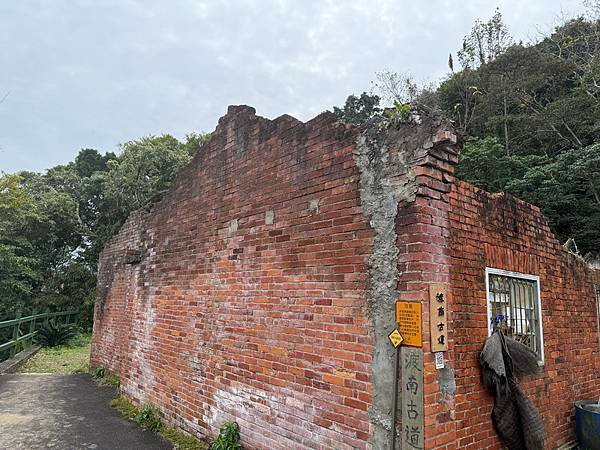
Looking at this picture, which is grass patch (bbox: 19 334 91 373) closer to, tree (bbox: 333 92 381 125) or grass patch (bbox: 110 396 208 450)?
grass patch (bbox: 110 396 208 450)

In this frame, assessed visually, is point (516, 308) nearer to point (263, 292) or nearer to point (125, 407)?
point (263, 292)

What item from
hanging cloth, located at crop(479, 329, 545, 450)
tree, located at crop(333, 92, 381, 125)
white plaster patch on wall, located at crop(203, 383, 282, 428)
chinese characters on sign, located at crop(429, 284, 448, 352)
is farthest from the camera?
tree, located at crop(333, 92, 381, 125)

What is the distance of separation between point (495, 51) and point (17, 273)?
21.9 metres

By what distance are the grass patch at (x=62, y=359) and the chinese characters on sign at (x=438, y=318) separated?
31.2 ft

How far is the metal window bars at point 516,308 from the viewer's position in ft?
12.2

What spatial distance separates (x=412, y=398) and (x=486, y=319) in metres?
1.09

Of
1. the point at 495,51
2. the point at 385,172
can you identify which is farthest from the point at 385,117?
the point at 495,51

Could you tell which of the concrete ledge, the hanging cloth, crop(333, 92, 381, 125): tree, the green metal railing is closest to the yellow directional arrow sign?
the hanging cloth

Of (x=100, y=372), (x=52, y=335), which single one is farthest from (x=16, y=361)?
(x=52, y=335)

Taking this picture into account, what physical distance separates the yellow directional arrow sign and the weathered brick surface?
0.10 metres

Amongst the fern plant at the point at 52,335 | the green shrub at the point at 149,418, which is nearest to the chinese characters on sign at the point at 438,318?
the green shrub at the point at 149,418

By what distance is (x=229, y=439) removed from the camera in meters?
4.20

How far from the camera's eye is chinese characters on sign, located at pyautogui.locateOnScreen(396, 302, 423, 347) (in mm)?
2877

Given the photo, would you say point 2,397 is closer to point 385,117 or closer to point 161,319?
point 161,319
